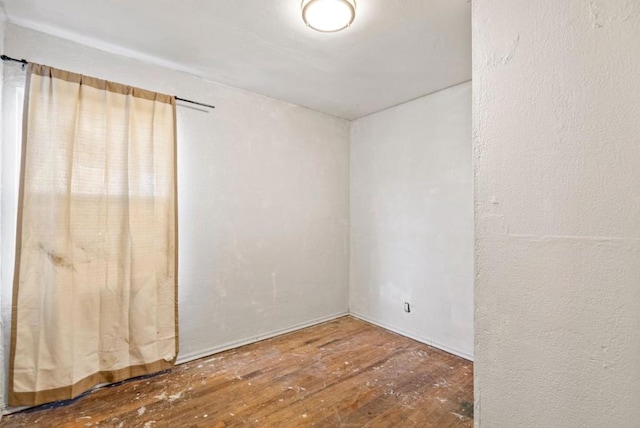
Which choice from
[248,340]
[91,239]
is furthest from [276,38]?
[248,340]

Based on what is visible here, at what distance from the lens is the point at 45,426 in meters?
1.72

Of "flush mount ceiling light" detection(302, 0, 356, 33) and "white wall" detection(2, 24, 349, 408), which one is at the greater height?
"flush mount ceiling light" detection(302, 0, 356, 33)

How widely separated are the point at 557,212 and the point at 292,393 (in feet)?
6.24

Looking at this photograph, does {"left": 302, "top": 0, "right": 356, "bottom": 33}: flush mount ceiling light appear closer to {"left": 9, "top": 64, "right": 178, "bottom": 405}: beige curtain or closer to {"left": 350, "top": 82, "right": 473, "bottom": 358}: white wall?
{"left": 9, "top": 64, "right": 178, "bottom": 405}: beige curtain

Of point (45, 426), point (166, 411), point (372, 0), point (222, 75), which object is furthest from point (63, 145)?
point (372, 0)

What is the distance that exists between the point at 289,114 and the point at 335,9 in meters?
1.61

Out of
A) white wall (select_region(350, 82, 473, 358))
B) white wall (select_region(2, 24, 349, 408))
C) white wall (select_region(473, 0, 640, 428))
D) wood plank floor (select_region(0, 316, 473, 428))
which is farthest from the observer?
white wall (select_region(350, 82, 473, 358))

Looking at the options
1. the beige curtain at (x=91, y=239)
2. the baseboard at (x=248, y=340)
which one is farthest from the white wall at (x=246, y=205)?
the beige curtain at (x=91, y=239)

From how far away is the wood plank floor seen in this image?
1.77 meters

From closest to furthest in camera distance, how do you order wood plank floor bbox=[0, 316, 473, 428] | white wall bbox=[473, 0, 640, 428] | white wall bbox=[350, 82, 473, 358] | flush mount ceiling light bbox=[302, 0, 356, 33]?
white wall bbox=[473, 0, 640, 428], flush mount ceiling light bbox=[302, 0, 356, 33], wood plank floor bbox=[0, 316, 473, 428], white wall bbox=[350, 82, 473, 358]

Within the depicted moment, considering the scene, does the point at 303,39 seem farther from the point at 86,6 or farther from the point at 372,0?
the point at 86,6

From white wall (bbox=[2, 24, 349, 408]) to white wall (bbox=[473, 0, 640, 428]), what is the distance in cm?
212

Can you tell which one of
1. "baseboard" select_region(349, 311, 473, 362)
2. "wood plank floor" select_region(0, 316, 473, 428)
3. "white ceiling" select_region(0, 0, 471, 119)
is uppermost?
"white ceiling" select_region(0, 0, 471, 119)

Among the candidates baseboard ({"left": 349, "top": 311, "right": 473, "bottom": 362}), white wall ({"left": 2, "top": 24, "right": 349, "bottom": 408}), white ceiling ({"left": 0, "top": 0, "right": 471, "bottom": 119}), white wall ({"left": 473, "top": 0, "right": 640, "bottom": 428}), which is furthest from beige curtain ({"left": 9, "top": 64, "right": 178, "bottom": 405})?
white wall ({"left": 473, "top": 0, "right": 640, "bottom": 428})
